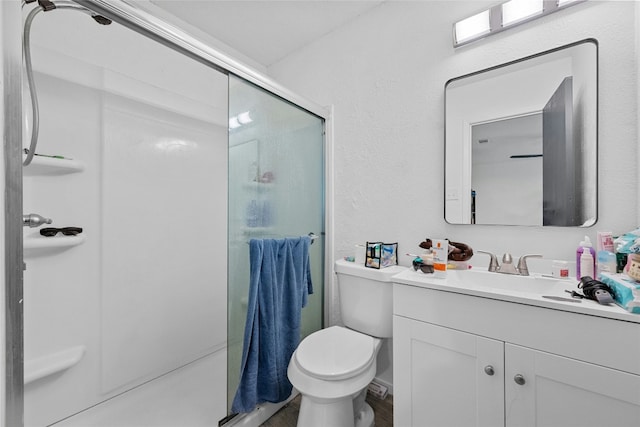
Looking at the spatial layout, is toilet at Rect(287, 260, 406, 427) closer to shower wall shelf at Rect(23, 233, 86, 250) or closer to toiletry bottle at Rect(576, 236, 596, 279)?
toiletry bottle at Rect(576, 236, 596, 279)

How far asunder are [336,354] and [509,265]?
0.87 meters

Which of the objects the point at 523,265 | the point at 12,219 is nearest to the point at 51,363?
the point at 12,219

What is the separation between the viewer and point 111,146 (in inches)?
59.8

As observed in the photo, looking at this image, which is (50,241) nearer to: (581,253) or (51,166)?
(51,166)

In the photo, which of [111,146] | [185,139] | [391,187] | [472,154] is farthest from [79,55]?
[472,154]

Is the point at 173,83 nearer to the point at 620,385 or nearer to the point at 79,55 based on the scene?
the point at 79,55

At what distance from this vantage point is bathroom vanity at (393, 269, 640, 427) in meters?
0.79

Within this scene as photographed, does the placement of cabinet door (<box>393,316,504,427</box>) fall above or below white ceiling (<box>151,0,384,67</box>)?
below

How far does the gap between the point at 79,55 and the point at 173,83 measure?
484 mm

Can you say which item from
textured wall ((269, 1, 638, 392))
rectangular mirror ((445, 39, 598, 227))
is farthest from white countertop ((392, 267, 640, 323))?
rectangular mirror ((445, 39, 598, 227))

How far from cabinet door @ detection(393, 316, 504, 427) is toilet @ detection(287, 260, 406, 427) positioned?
172 mm

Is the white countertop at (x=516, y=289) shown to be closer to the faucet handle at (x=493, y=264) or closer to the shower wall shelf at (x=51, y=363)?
the faucet handle at (x=493, y=264)

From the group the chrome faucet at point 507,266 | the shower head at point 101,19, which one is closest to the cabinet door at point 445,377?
the chrome faucet at point 507,266

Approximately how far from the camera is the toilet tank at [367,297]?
4.64 ft
